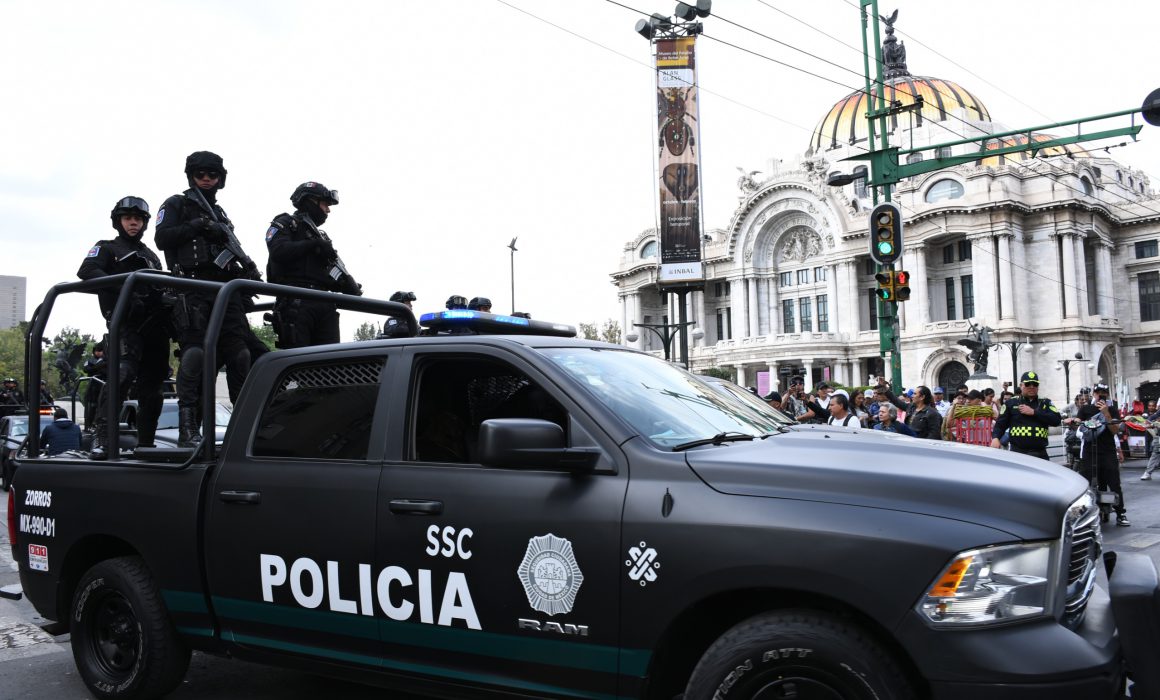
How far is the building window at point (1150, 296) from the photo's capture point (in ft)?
234

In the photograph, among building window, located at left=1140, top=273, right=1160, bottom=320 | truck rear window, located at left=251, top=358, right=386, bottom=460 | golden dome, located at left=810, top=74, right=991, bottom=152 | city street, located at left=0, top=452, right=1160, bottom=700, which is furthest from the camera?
golden dome, located at left=810, top=74, right=991, bottom=152

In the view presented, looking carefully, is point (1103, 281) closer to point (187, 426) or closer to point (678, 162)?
point (678, 162)

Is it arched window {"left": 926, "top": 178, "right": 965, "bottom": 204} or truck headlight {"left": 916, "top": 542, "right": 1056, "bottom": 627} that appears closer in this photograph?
truck headlight {"left": 916, "top": 542, "right": 1056, "bottom": 627}

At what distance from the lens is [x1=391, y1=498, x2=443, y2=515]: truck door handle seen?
11.3 ft

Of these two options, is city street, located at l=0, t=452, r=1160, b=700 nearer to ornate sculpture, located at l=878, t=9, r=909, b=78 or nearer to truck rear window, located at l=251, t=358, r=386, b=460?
truck rear window, located at l=251, t=358, r=386, b=460

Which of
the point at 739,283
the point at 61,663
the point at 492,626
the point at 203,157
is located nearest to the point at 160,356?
the point at 203,157

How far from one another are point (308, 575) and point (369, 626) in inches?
14.9

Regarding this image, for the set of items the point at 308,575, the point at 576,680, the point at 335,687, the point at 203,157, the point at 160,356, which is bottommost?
the point at 335,687

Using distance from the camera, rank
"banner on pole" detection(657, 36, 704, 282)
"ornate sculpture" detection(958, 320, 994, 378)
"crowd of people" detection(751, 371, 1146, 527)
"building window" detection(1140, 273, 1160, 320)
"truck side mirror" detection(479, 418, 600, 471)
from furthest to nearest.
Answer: "building window" detection(1140, 273, 1160, 320)
"banner on pole" detection(657, 36, 704, 282)
"ornate sculpture" detection(958, 320, 994, 378)
"crowd of people" detection(751, 371, 1146, 527)
"truck side mirror" detection(479, 418, 600, 471)

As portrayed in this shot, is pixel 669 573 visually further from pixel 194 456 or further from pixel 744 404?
pixel 194 456

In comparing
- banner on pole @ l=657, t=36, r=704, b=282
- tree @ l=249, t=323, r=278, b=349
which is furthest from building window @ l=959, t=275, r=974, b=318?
tree @ l=249, t=323, r=278, b=349

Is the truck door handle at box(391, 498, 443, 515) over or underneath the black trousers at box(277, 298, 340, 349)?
underneath

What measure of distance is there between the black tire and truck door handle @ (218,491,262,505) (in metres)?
0.75

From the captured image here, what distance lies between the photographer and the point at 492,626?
3289 millimetres
